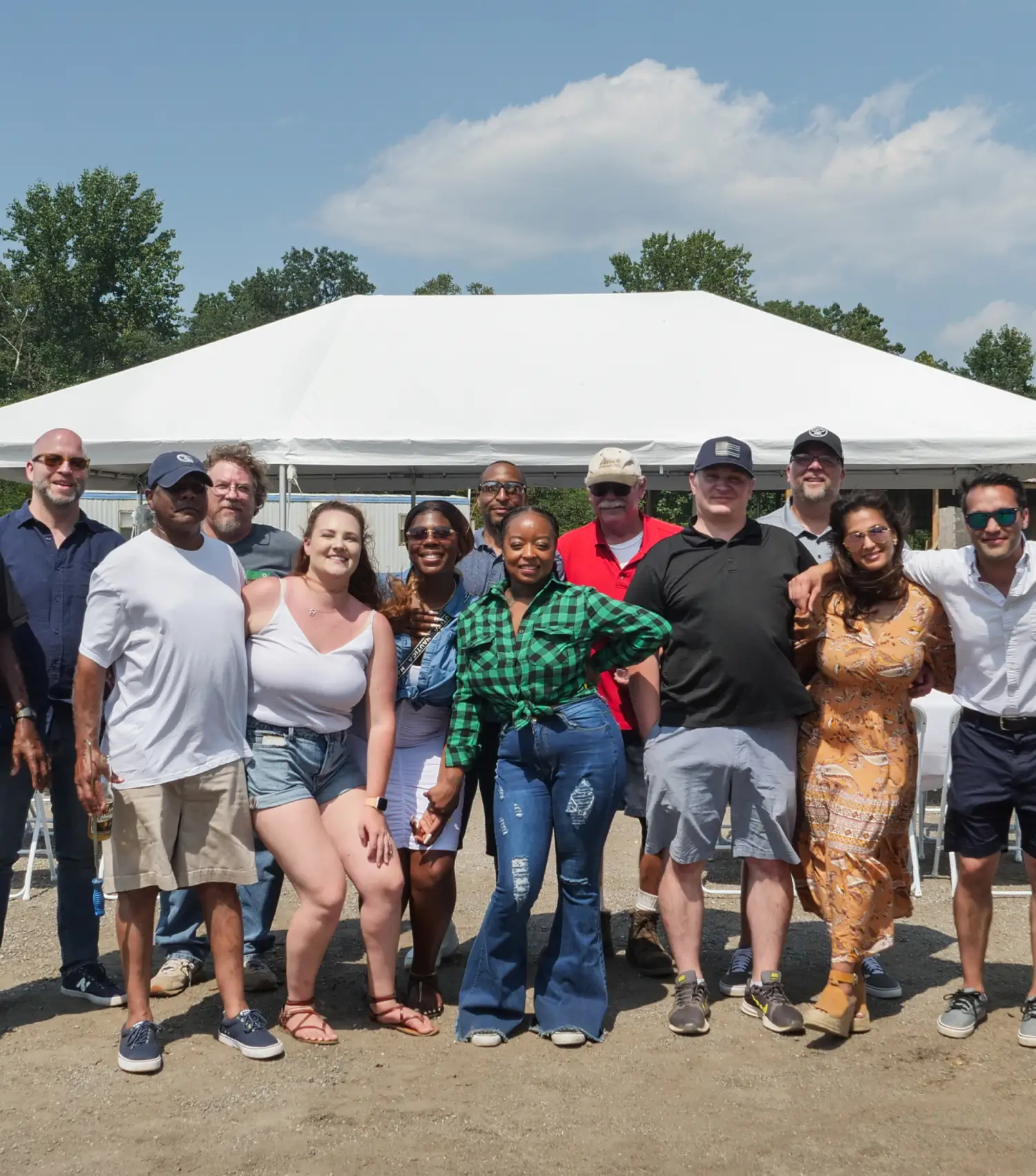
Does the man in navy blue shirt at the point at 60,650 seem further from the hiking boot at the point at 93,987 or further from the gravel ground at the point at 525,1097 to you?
the gravel ground at the point at 525,1097

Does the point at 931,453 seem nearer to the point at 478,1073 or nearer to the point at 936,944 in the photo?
the point at 936,944

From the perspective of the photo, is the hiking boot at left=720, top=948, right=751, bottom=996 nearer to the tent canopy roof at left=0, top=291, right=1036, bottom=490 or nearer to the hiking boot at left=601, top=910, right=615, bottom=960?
the hiking boot at left=601, top=910, right=615, bottom=960

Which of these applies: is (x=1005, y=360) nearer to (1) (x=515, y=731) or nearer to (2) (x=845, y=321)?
(2) (x=845, y=321)

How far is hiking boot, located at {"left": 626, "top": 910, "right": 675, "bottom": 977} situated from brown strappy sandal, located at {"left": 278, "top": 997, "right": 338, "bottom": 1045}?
133 cm

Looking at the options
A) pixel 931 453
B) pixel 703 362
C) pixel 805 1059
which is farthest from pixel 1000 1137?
pixel 703 362

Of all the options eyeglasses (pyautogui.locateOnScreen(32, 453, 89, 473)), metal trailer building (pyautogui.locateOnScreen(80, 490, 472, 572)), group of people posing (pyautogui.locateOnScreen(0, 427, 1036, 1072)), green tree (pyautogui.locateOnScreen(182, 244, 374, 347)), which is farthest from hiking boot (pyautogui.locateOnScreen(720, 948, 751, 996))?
green tree (pyautogui.locateOnScreen(182, 244, 374, 347))

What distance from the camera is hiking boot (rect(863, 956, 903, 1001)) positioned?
430cm

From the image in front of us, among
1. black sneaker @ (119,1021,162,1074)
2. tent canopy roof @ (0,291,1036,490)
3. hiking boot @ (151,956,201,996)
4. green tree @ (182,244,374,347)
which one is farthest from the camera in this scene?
green tree @ (182,244,374,347)

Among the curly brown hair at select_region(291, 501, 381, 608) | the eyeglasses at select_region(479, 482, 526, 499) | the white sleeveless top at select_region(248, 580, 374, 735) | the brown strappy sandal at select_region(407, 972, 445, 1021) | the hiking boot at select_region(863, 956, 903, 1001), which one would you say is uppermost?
the eyeglasses at select_region(479, 482, 526, 499)

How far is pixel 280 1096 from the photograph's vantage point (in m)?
3.42

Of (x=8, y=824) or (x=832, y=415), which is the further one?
(x=832, y=415)

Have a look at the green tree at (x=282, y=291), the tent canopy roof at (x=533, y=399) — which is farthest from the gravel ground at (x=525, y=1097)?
the green tree at (x=282, y=291)

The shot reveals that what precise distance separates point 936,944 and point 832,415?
16.2ft

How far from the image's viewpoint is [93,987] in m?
4.25
